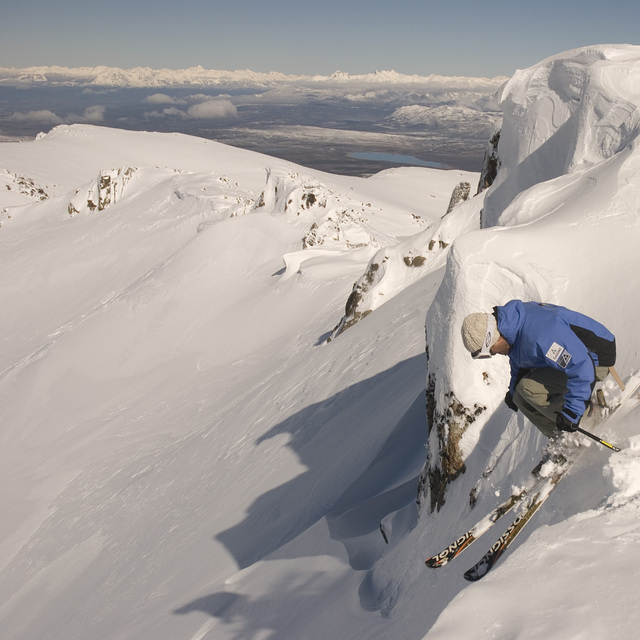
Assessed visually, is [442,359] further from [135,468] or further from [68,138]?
[68,138]

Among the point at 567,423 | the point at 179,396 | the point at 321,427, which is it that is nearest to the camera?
the point at 567,423

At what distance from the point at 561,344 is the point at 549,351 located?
10cm

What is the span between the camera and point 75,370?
20062 millimetres

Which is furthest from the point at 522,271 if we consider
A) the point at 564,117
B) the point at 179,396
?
the point at 179,396

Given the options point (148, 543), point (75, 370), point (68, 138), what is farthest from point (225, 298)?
point (68, 138)

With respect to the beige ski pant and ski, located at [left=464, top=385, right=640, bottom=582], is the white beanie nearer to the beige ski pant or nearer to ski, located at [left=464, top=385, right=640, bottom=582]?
the beige ski pant

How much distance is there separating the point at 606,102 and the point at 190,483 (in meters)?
10.4

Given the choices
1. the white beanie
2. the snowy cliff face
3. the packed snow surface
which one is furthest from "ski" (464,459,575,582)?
the snowy cliff face

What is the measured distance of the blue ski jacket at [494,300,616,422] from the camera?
361cm

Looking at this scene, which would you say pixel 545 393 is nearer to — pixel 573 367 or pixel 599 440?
pixel 573 367

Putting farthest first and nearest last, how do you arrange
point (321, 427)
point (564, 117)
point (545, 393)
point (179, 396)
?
point (179, 396) → point (321, 427) → point (564, 117) → point (545, 393)

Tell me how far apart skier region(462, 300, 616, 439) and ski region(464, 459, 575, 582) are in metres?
0.29

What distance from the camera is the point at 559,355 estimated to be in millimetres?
3592

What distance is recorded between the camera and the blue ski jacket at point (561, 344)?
142 inches
